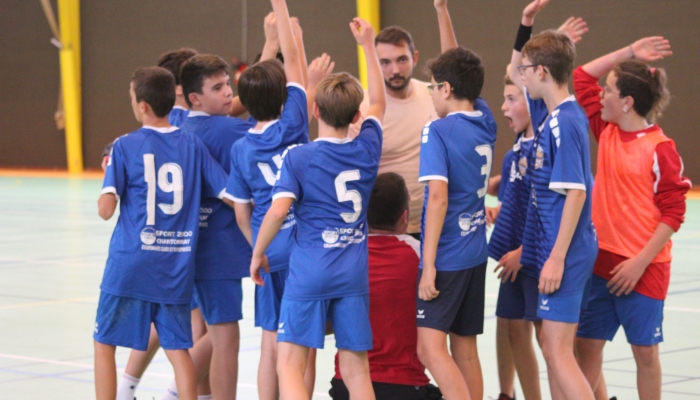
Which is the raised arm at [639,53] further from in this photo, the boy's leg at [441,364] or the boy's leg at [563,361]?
the boy's leg at [441,364]

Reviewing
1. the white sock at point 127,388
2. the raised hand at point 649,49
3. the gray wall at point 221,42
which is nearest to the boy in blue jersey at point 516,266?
the raised hand at point 649,49

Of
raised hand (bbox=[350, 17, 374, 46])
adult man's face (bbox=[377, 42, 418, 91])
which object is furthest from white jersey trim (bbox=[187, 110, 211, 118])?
adult man's face (bbox=[377, 42, 418, 91])

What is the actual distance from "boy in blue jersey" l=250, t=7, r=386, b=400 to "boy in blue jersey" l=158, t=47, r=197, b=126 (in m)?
1.07

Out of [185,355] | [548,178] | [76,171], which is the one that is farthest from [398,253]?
[76,171]

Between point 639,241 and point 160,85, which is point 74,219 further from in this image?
point 639,241

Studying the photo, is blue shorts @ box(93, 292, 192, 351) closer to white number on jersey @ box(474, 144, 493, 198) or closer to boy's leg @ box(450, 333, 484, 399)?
boy's leg @ box(450, 333, 484, 399)

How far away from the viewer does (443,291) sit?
3.99 meters

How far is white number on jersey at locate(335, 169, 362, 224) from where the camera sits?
12.5ft

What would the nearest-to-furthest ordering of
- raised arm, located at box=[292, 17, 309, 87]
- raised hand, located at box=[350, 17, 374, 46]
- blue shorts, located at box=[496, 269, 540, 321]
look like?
raised hand, located at box=[350, 17, 374, 46]
blue shorts, located at box=[496, 269, 540, 321]
raised arm, located at box=[292, 17, 309, 87]

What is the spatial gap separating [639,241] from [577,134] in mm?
668

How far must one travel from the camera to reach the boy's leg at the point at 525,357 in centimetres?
439

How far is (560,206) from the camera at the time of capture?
12.7ft

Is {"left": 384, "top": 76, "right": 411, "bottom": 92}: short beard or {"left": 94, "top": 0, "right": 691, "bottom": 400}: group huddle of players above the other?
{"left": 384, "top": 76, "right": 411, "bottom": 92}: short beard

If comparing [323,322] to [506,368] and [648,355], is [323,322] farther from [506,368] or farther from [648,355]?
[648,355]
